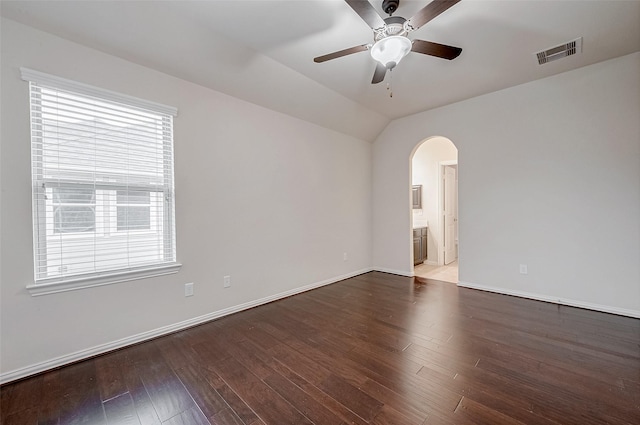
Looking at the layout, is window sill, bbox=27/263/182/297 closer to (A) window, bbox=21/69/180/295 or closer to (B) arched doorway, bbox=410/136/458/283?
(A) window, bbox=21/69/180/295

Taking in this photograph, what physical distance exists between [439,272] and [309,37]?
445 centimetres

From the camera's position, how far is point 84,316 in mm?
2160

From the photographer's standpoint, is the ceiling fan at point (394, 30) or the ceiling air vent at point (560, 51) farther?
the ceiling air vent at point (560, 51)

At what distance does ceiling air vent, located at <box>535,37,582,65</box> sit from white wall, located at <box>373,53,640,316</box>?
0.54m

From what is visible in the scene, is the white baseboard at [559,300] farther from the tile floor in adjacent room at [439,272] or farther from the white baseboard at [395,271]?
the white baseboard at [395,271]

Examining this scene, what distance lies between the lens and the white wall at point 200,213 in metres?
1.90

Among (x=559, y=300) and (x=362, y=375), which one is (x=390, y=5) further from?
(x=559, y=300)

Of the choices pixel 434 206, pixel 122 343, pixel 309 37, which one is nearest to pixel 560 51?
pixel 309 37

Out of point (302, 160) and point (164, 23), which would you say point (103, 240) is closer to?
point (164, 23)

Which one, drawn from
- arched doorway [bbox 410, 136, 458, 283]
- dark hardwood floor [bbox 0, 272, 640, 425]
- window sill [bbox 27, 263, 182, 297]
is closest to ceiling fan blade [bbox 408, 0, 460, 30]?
dark hardwood floor [bbox 0, 272, 640, 425]

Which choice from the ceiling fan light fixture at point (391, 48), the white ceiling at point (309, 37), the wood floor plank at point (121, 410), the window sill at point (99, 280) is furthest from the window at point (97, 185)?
the ceiling fan light fixture at point (391, 48)

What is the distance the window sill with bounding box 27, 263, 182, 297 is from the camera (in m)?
1.97

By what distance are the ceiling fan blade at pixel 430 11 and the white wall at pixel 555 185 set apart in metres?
2.69

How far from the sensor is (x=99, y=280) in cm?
222
